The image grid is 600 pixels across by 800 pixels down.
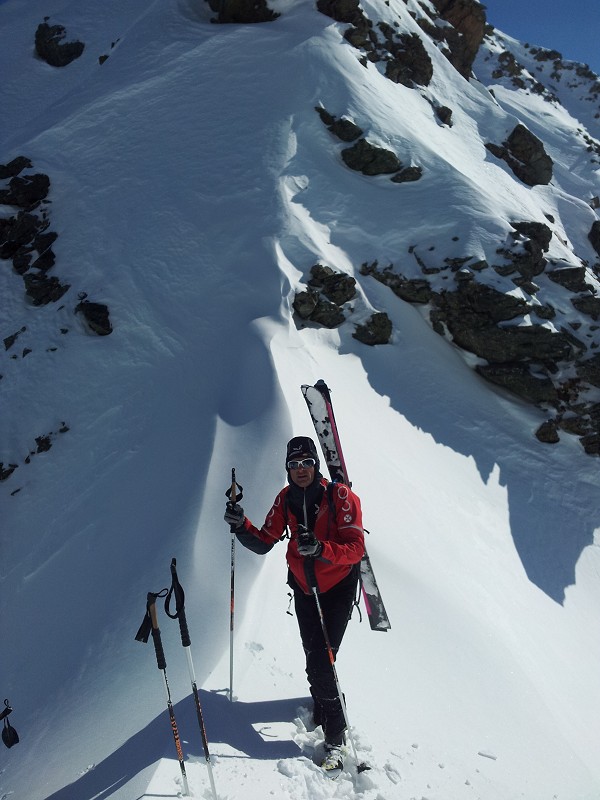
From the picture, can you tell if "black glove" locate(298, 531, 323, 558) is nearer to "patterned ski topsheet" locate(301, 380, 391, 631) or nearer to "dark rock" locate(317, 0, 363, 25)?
"patterned ski topsheet" locate(301, 380, 391, 631)

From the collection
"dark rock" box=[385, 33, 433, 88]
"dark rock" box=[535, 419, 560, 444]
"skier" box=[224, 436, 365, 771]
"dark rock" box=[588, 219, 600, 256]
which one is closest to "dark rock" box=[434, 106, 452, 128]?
"dark rock" box=[385, 33, 433, 88]

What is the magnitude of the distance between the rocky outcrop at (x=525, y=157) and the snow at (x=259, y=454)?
2.30 ft

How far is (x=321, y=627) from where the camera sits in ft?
15.1

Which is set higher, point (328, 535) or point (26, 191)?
point (328, 535)

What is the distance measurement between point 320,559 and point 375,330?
957 cm

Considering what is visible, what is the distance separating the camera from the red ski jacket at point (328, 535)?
432 cm

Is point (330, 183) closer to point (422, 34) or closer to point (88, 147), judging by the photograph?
point (88, 147)

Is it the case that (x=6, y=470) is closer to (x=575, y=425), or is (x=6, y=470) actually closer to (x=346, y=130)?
(x=575, y=425)

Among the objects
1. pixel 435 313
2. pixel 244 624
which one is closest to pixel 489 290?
pixel 435 313

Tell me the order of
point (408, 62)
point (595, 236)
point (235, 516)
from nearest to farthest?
point (235, 516) < point (595, 236) < point (408, 62)

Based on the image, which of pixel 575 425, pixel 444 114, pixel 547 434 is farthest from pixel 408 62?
pixel 547 434

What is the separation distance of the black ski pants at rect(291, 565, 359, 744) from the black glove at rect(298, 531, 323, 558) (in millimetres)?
679

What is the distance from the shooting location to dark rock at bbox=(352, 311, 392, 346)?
13.1 meters

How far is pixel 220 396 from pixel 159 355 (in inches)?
99.4
